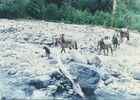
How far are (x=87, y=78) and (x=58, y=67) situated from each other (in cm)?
286

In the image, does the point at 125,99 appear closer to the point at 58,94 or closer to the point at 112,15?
the point at 58,94

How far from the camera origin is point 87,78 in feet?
56.7

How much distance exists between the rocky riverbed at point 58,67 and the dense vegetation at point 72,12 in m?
6.28

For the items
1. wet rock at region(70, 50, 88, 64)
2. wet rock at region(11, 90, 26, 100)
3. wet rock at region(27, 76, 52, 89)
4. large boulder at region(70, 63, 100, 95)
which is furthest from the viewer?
wet rock at region(70, 50, 88, 64)

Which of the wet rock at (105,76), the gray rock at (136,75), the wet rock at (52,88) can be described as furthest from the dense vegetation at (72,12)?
the wet rock at (52,88)

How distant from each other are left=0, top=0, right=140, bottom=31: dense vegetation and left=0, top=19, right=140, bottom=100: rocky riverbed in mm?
6282

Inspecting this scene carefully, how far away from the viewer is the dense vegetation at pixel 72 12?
36969 mm

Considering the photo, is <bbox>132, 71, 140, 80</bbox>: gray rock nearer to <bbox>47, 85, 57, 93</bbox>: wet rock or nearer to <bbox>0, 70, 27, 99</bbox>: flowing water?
<bbox>47, 85, 57, 93</bbox>: wet rock

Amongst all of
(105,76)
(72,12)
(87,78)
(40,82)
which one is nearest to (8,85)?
(40,82)

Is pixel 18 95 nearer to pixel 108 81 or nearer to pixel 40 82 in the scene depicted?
pixel 40 82

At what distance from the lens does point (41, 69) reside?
799 inches

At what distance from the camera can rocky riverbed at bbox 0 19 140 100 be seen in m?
17.4

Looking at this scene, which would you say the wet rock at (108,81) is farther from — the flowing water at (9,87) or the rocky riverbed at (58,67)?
the flowing water at (9,87)

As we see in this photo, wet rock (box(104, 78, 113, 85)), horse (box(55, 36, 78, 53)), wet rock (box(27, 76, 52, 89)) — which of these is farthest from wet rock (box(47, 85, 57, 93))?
horse (box(55, 36, 78, 53))
